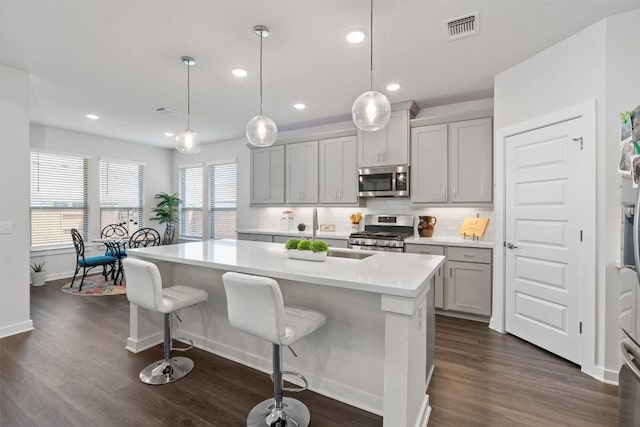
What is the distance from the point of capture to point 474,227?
12.8 feet

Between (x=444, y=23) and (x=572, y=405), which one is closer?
(x=572, y=405)

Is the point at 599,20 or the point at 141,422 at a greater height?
the point at 599,20

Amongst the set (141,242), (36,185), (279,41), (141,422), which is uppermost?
(279,41)

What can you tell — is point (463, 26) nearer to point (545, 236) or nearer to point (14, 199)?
point (545, 236)

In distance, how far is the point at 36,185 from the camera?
544 cm

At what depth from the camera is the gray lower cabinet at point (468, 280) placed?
3.56m

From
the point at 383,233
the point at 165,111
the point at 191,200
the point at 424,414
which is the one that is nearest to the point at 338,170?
the point at 383,233

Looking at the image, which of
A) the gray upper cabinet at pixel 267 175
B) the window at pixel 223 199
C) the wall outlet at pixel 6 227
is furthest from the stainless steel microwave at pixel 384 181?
the wall outlet at pixel 6 227

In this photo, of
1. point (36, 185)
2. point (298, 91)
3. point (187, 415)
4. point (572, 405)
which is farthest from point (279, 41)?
point (36, 185)

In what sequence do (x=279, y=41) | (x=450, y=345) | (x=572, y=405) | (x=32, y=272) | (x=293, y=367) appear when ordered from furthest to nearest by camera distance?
(x=32, y=272), (x=450, y=345), (x=279, y=41), (x=293, y=367), (x=572, y=405)

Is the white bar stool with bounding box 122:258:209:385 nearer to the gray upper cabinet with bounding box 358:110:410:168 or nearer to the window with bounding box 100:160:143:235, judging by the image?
the gray upper cabinet with bounding box 358:110:410:168

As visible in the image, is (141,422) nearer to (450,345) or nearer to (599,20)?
(450,345)

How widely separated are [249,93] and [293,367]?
3214 mm

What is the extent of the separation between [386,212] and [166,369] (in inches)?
133
